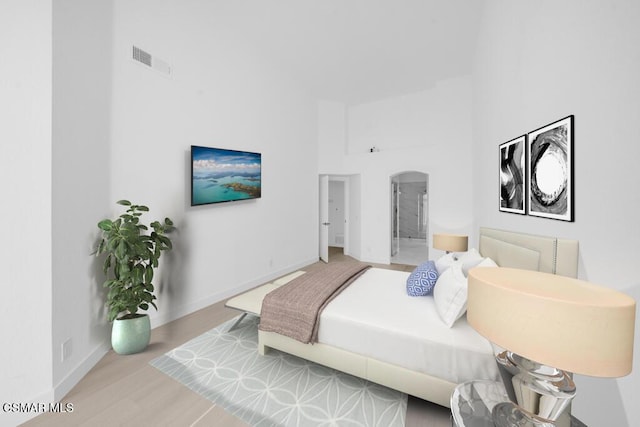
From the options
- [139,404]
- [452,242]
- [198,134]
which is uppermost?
[198,134]

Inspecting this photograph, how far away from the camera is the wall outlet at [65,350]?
1932 mm

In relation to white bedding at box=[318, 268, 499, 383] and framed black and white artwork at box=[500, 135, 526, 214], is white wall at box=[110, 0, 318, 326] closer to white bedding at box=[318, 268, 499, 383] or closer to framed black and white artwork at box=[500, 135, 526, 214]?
white bedding at box=[318, 268, 499, 383]

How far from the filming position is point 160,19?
2.82 m

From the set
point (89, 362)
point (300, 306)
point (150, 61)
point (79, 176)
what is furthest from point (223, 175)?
point (89, 362)

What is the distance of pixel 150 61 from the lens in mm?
2744

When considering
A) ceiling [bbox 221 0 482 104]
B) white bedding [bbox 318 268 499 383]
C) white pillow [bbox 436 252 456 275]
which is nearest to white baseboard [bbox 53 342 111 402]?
white bedding [bbox 318 268 499 383]

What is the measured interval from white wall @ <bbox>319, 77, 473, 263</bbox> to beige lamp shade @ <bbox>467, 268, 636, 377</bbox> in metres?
4.51

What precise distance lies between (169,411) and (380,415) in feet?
4.87
